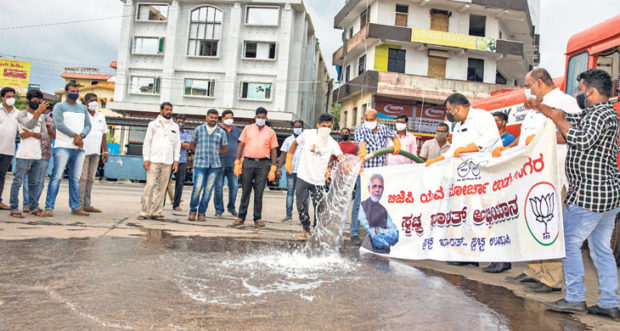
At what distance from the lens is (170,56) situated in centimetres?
3397

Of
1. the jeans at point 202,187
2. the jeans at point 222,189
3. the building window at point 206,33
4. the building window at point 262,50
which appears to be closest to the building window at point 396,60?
the building window at point 262,50

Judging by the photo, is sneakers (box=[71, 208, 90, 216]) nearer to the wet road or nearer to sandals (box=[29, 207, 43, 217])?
sandals (box=[29, 207, 43, 217])

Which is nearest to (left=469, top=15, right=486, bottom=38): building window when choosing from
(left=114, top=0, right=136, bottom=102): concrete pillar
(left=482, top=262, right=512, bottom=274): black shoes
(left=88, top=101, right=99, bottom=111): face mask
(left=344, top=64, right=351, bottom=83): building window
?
(left=344, top=64, right=351, bottom=83): building window

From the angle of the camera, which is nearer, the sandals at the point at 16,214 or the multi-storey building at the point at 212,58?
the sandals at the point at 16,214

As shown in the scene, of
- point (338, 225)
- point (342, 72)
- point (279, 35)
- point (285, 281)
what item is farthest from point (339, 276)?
point (342, 72)

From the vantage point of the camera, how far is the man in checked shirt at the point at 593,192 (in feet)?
12.1

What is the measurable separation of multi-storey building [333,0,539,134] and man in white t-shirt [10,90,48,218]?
2532cm

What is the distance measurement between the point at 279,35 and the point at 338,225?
28836mm

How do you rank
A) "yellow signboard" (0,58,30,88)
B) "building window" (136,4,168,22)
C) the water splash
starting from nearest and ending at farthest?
1. the water splash
2. "building window" (136,4,168,22)
3. "yellow signboard" (0,58,30,88)

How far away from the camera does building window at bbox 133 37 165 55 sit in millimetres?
34438

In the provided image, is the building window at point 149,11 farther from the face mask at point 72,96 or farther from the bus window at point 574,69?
the bus window at point 574,69

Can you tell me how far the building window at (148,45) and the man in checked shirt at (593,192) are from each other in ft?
112

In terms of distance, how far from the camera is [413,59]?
1261 inches

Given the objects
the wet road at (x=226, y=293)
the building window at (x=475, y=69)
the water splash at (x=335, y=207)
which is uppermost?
the building window at (x=475, y=69)
